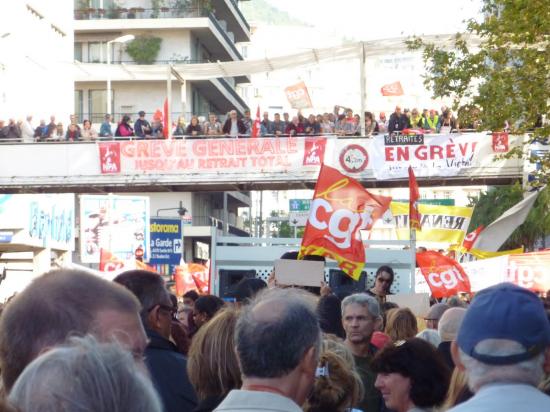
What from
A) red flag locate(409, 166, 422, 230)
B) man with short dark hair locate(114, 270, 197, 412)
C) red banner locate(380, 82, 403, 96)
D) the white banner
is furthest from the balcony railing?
man with short dark hair locate(114, 270, 197, 412)

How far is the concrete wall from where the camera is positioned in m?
45.8

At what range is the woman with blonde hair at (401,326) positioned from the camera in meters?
9.37

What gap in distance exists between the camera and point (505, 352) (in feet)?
11.9

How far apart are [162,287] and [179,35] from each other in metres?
61.8

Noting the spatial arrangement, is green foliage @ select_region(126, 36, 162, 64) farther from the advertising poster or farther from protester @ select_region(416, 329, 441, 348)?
protester @ select_region(416, 329, 441, 348)

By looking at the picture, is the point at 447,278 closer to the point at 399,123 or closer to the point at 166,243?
the point at 399,123

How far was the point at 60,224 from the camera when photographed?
102 ft

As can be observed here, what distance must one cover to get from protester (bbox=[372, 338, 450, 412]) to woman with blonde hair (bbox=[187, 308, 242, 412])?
2.57ft

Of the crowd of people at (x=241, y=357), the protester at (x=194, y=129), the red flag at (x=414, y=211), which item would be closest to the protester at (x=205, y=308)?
the crowd of people at (x=241, y=357)

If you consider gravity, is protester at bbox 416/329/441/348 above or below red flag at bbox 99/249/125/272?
above

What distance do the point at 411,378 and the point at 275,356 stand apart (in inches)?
A: 69.5

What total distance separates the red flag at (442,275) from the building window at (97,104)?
4826 cm

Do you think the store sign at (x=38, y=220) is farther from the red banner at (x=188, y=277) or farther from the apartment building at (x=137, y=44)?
the apartment building at (x=137, y=44)

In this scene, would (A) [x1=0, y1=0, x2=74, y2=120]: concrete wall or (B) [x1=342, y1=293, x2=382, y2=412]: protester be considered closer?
(B) [x1=342, y1=293, x2=382, y2=412]: protester
